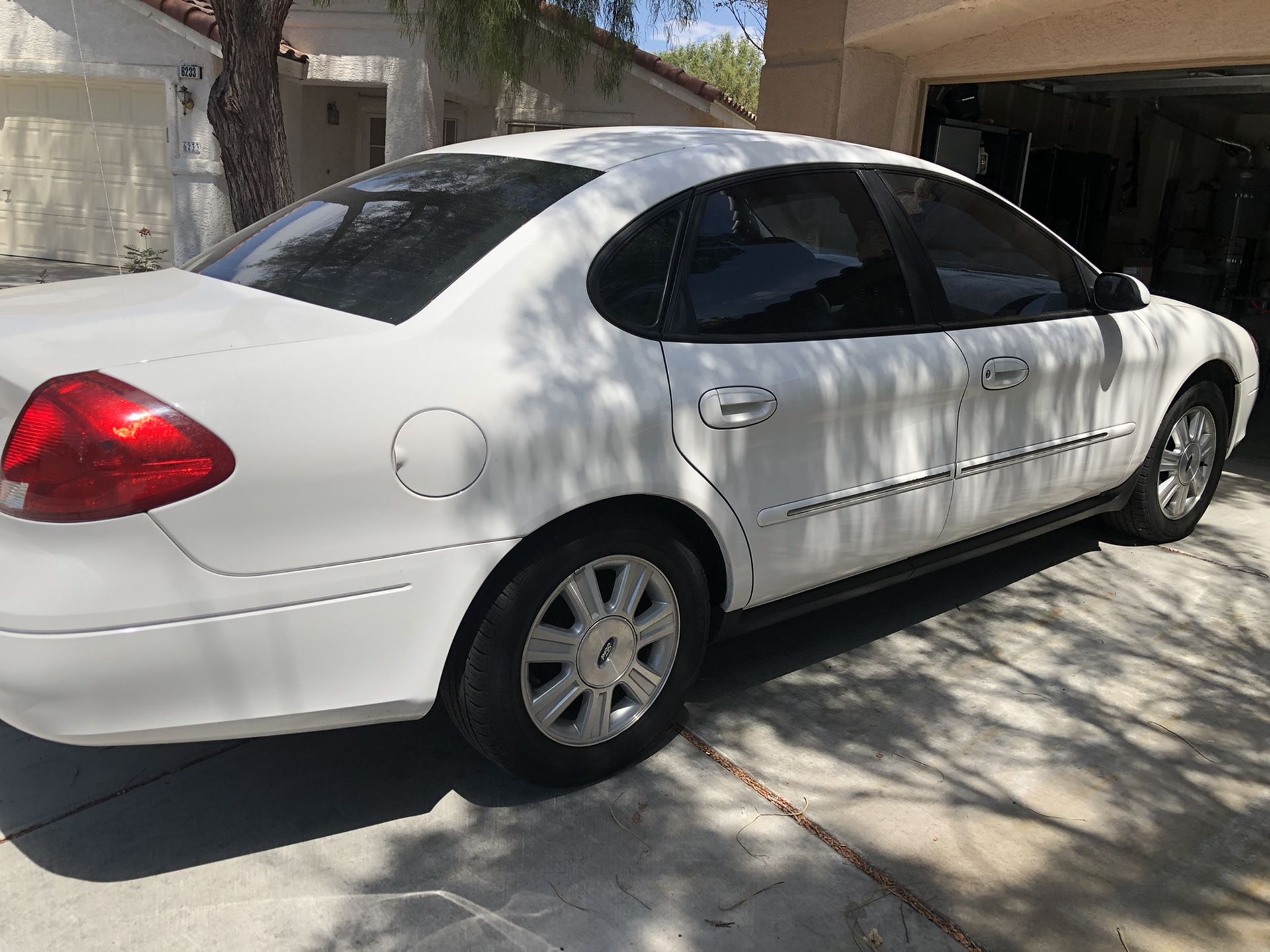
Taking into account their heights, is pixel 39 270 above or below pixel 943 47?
below

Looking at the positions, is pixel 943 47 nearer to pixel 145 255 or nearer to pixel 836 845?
pixel 836 845

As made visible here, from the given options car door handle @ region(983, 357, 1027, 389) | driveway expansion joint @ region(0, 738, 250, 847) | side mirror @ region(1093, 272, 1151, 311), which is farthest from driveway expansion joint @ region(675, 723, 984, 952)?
side mirror @ region(1093, 272, 1151, 311)

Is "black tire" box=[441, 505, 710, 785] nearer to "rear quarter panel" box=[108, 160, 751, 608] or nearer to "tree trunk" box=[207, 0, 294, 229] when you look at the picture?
"rear quarter panel" box=[108, 160, 751, 608]

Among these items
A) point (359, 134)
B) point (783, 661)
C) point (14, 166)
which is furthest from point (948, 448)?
point (14, 166)

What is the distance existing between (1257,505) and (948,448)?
3481mm

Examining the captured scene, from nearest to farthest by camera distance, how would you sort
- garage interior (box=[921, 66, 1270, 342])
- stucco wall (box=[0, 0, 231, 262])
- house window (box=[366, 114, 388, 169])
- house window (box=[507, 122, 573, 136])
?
garage interior (box=[921, 66, 1270, 342]), stucco wall (box=[0, 0, 231, 262]), house window (box=[507, 122, 573, 136]), house window (box=[366, 114, 388, 169])

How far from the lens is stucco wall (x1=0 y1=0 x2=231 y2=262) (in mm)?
13312

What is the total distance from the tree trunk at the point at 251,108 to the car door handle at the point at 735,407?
16.8ft

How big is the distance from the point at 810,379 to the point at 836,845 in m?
1.26

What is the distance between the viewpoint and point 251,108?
720 centimetres

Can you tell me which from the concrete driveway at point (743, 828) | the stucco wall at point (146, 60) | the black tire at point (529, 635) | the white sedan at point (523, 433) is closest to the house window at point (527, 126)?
the stucco wall at point (146, 60)

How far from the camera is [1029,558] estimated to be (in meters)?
5.01

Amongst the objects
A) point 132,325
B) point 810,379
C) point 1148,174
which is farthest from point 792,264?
point 1148,174

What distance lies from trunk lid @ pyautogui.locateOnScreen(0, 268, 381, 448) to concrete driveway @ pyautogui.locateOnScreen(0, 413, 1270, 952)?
3.61 feet
